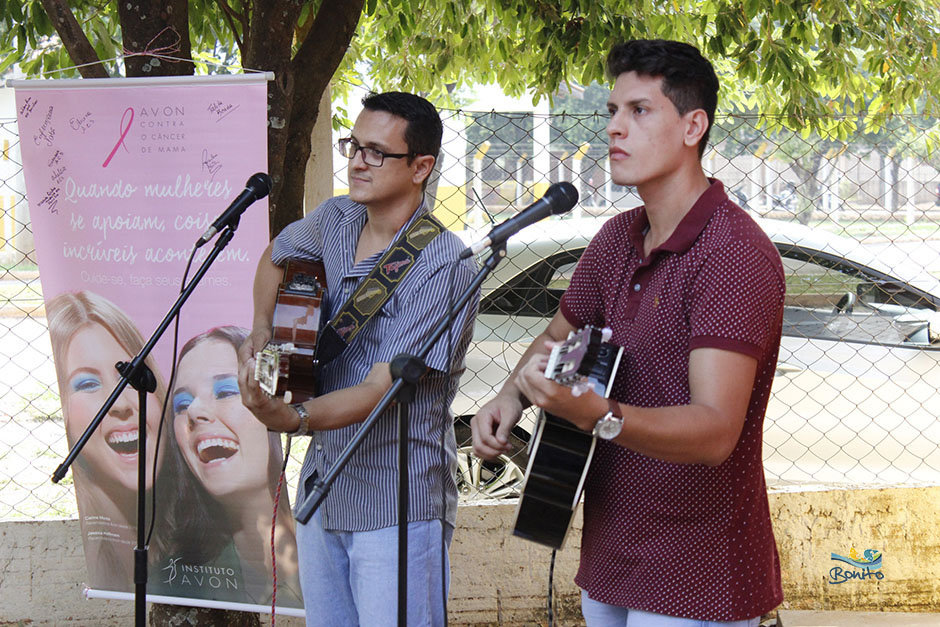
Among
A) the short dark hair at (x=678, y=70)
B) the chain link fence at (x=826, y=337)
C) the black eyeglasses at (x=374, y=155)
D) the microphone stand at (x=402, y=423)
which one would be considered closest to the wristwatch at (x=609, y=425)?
the microphone stand at (x=402, y=423)

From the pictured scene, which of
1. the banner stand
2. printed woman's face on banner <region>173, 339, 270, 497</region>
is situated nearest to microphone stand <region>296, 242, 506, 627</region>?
printed woman's face on banner <region>173, 339, 270, 497</region>

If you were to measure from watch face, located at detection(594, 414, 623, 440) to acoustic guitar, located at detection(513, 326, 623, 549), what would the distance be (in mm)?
216

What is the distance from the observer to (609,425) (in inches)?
63.4

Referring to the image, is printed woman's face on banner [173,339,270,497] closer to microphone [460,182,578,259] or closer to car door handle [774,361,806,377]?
microphone [460,182,578,259]

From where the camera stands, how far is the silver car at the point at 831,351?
15.0 ft

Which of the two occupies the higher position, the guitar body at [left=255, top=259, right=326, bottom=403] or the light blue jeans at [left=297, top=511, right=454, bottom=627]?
the guitar body at [left=255, top=259, right=326, bottom=403]

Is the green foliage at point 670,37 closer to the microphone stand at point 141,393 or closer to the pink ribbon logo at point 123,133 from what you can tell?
the pink ribbon logo at point 123,133

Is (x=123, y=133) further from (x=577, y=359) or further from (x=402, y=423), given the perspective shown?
(x=577, y=359)

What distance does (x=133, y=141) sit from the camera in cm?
317

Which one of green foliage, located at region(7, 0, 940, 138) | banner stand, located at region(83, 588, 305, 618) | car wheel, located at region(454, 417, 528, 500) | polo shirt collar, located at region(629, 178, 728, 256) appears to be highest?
green foliage, located at region(7, 0, 940, 138)

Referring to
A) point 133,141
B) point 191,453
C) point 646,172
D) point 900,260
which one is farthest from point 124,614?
point 900,260

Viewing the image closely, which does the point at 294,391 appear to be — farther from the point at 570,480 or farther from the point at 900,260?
the point at 900,260

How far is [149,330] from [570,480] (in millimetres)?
1817

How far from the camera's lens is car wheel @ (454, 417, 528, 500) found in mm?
4375
